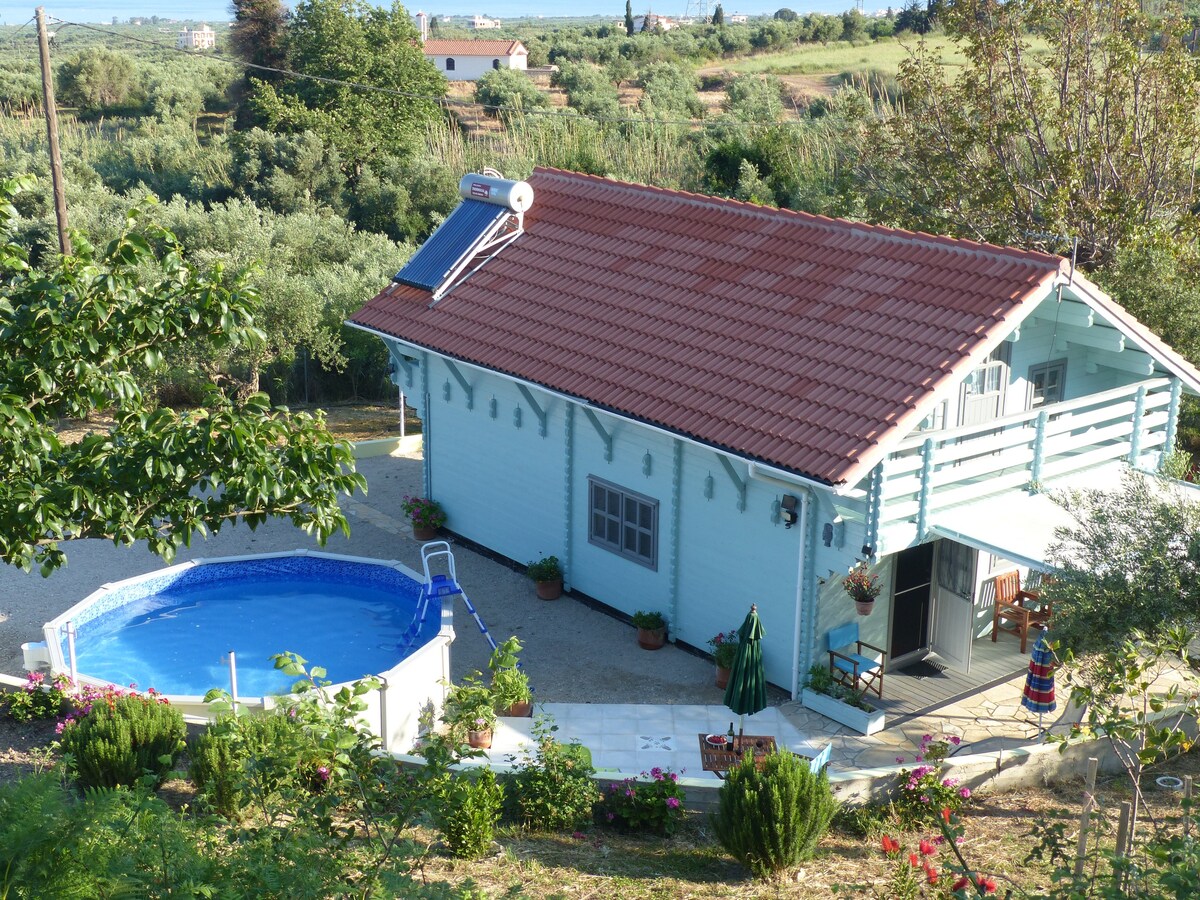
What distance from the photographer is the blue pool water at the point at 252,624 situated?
17.1 m

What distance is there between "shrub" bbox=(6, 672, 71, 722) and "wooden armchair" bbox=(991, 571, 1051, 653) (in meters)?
11.7

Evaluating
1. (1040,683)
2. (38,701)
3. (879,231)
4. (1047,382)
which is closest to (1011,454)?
(1047,382)

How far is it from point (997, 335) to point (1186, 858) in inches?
337

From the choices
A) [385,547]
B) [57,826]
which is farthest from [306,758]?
[385,547]

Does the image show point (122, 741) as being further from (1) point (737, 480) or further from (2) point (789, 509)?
(2) point (789, 509)

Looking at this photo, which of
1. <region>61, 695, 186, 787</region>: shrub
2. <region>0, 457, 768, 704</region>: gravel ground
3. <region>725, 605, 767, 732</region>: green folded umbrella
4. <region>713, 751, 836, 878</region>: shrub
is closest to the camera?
<region>713, 751, 836, 878</region>: shrub

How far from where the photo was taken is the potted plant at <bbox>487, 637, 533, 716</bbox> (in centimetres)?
1405

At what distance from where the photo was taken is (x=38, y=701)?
1478 centimetres

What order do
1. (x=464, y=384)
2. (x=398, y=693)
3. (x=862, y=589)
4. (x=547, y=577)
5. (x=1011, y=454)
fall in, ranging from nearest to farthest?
(x=398, y=693) → (x=862, y=589) → (x=1011, y=454) → (x=547, y=577) → (x=464, y=384)

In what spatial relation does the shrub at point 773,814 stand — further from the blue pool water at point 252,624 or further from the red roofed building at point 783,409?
the blue pool water at point 252,624

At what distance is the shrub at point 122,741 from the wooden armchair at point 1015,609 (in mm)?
10335

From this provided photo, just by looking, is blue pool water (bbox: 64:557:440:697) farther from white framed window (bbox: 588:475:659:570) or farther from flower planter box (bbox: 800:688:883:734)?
flower planter box (bbox: 800:688:883:734)

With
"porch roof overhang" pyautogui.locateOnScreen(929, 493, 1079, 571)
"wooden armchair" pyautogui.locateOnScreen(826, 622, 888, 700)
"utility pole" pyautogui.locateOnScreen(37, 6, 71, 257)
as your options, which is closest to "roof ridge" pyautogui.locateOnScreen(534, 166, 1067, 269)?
"porch roof overhang" pyautogui.locateOnScreen(929, 493, 1079, 571)

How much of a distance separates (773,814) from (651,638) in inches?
211
